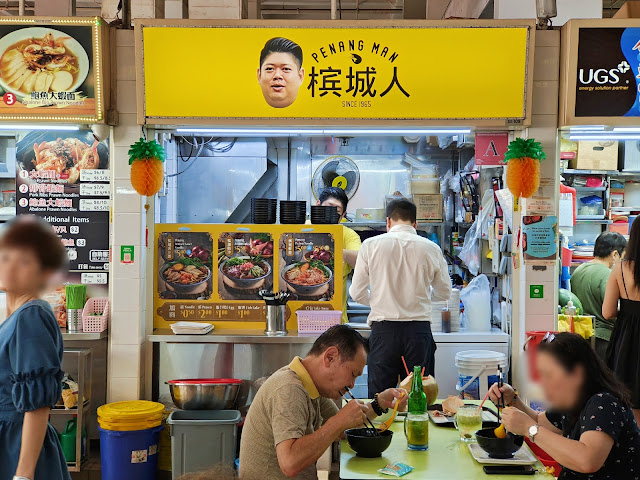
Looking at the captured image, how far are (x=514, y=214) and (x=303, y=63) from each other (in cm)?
210

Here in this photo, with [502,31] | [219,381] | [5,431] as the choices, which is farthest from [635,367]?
[5,431]

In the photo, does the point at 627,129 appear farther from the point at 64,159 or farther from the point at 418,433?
the point at 64,159

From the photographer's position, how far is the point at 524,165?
5.43 metres

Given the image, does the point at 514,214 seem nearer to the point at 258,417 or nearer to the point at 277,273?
the point at 277,273

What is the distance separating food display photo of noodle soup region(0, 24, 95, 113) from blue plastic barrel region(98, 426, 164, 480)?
2487mm

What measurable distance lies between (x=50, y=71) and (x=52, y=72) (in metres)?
0.02

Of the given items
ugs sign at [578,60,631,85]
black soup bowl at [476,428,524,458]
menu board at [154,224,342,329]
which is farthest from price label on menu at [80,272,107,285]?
ugs sign at [578,60,631,85]

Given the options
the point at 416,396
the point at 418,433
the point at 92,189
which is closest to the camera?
the point at 418,433

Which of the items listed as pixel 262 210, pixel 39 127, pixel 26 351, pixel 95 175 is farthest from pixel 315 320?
pixel 26 351

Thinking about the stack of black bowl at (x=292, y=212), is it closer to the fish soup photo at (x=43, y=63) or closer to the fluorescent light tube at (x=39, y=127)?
the fluorescent light tube at (x=39, y=127)

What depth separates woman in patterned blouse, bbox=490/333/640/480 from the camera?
277 centimetres

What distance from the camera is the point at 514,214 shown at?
589 centimetres

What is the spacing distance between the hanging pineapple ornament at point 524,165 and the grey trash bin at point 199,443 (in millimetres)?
2745

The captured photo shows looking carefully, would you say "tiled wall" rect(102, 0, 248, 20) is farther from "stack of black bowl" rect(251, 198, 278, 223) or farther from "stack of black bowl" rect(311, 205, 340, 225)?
"stack of black bowl" rect(311, 205, 340, 225)
